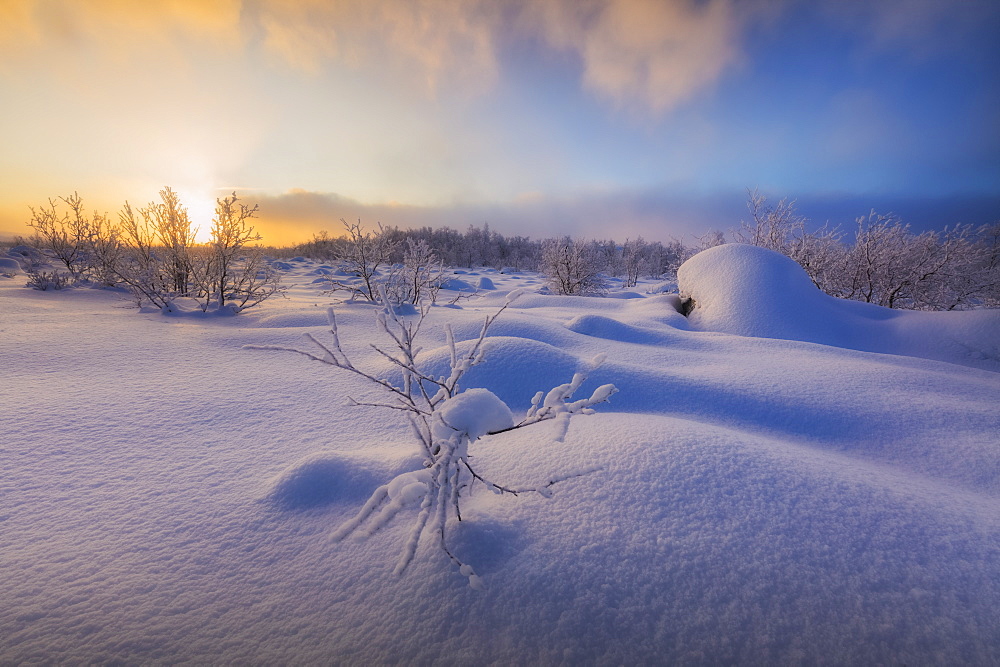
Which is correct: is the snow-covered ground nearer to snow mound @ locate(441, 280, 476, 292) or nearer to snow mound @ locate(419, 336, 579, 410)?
snow mound @ locate(419, 336, 579, 410)

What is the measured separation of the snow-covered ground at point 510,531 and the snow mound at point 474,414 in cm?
44

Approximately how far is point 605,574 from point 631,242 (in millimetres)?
19723

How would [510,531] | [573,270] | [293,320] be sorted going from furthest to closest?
[573,270]
[293,320]
[510,531]

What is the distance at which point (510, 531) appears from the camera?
1.27 meters

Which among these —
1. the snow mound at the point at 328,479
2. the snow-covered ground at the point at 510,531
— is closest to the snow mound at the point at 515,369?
the snow-covered ground at the point at 510,531

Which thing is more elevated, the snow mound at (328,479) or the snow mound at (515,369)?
the snow mound at (515,369)

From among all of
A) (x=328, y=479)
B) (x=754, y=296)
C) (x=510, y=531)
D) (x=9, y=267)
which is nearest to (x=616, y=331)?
(x=754, y=296)

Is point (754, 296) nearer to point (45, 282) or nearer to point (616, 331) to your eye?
point (616, 331)

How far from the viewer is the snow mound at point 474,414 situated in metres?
1.03

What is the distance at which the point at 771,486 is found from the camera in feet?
4.82

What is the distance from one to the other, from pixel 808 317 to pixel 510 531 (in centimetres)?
632

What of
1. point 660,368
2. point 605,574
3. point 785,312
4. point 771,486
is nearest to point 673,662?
point 605,574

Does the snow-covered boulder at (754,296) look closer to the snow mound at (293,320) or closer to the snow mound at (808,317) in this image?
the snow mound at (808,317)

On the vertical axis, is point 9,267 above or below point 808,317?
above
